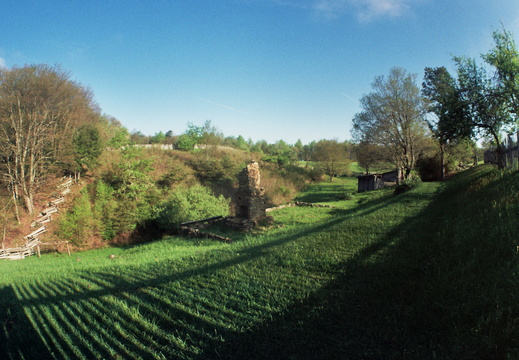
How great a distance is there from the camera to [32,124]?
21906mm

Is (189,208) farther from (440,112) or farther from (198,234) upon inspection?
(440,112)

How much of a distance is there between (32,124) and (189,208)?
15.0m

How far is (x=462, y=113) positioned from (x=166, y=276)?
668 inches

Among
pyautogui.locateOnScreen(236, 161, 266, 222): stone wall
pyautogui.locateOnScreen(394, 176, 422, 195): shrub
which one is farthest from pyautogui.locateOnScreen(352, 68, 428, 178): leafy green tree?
pyautogui.locateOnScreen(236, 161, 266, 222): stone wall

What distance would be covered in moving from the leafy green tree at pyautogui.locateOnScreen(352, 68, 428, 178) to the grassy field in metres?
24.7

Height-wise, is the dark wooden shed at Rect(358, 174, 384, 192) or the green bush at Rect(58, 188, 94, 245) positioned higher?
the dark wooden shed at Rect(358, 174, 384, 192)

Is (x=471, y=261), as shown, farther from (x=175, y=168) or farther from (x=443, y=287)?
(x=175, y=168)

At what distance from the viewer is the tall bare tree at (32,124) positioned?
21078 millimetres

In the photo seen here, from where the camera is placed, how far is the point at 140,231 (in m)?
23.6

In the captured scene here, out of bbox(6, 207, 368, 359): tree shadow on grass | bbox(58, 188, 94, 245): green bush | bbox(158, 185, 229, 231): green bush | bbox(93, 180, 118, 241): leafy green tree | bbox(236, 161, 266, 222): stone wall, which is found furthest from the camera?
bbox(93, 180, 118, 241): leafy green tree

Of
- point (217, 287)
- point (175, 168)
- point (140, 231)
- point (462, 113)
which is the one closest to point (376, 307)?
point (217, 287)

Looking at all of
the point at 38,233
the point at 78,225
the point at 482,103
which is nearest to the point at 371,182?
the point at 482,103

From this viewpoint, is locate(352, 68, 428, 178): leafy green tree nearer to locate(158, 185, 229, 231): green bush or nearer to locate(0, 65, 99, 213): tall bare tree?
locate(158, 185, 229, 231): green bush

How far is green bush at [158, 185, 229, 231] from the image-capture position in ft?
65.9
